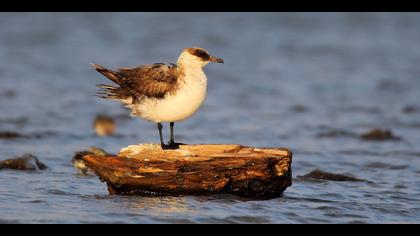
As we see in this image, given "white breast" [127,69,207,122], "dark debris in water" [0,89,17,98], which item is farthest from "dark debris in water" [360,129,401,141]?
"dark debris in water" [0,89,17,98]

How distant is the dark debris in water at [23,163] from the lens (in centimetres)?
1043

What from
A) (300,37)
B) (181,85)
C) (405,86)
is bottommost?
(181,85)

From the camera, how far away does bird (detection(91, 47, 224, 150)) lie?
843 centimetres

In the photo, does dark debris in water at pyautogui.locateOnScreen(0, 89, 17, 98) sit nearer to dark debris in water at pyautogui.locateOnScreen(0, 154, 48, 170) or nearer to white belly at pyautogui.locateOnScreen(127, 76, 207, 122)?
dark debris in water at pyautogui.locateOnScreen(0, 154, 48, 170)

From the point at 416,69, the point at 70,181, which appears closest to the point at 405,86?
the point at 416,69

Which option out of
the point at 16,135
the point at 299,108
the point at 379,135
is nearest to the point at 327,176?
the point at 379,135

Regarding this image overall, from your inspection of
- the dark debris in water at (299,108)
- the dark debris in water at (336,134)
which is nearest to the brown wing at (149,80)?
the dark debris in water at (336,134)

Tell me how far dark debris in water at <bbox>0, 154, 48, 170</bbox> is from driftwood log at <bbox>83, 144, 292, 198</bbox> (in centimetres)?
213

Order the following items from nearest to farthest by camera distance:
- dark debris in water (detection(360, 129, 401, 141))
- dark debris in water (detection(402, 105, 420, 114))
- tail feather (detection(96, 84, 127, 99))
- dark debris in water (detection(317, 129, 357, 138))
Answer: tail feather (detection(96, 84, 127, 99)), dark debris in water (detection(360, 129, 401, 141)), dark debris in water (detection(317, 129, 357, 138)), dark debris in water (detection(402, 105, 420, 114))

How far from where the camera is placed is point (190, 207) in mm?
8148

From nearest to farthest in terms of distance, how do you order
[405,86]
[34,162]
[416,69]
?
[34,162] → [405,86] → [416,69]

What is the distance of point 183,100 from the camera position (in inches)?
331
